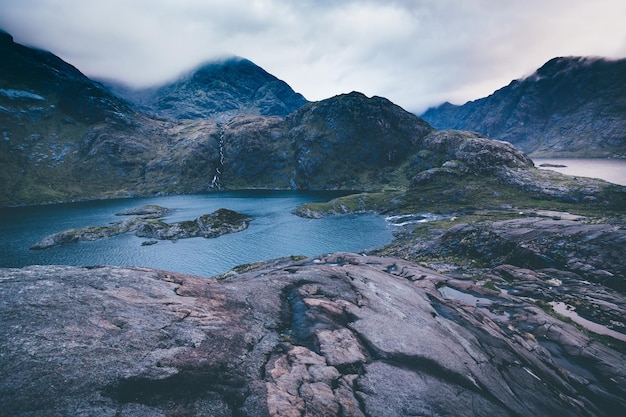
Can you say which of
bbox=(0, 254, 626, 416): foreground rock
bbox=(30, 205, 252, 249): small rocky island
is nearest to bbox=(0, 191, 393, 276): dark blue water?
bbox=(30, 205, 252, 249): small rocky island

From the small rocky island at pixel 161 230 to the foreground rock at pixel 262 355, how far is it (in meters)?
107

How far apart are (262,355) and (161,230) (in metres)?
123

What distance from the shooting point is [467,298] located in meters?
44.1

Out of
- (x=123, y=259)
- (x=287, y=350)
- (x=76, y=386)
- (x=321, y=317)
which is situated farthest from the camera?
(x=123, y=259)

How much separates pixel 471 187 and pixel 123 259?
160953mm

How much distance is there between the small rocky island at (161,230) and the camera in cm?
11500

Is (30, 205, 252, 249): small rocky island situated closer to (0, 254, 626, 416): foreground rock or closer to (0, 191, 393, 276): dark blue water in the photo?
(0, 191, 393, 276): dark blue water

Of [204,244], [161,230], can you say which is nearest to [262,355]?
[204,244]

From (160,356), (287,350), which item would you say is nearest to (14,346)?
(160,356)

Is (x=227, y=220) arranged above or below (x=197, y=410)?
below

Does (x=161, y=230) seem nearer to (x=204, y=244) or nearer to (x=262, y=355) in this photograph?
(x=204, y=244)

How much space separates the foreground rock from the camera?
1306 cm

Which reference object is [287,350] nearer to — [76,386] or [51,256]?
[76,386]

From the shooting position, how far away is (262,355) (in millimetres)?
17875
